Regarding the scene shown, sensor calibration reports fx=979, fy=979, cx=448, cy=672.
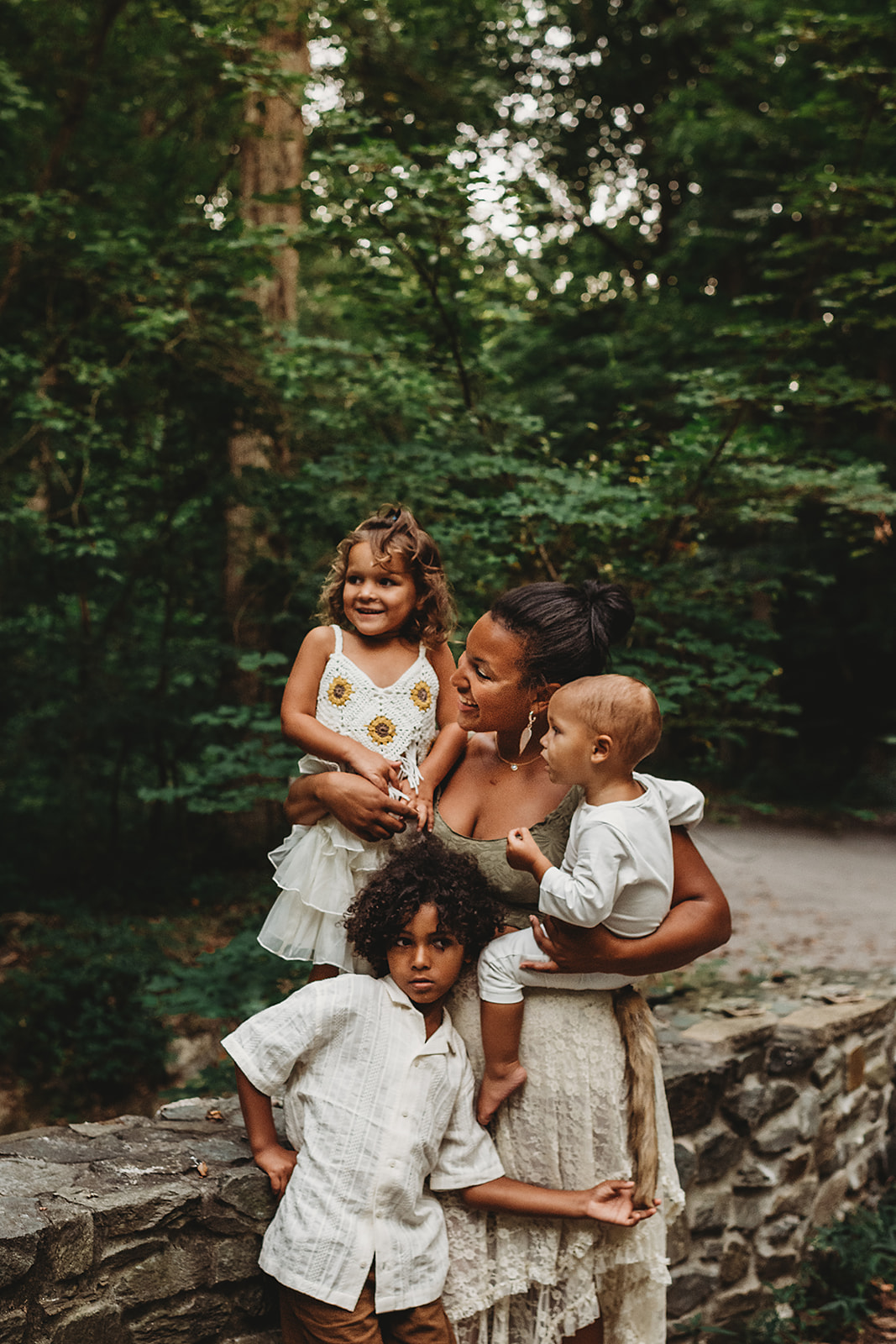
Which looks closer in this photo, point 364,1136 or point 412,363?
point 364,1136

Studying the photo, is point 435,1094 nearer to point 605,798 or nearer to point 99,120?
point 605,798

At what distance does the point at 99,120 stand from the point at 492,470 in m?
5.93

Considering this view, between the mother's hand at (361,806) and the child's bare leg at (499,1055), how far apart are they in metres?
0.35

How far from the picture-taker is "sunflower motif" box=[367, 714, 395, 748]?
191 centimetres

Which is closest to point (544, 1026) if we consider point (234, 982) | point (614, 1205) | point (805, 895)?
point (614, 1205)

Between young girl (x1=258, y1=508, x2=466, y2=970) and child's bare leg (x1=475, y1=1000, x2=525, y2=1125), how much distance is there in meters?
0.29

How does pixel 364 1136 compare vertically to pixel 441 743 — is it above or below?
below

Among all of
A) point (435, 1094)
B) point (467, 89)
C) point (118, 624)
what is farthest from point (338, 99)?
point (435, 1094)

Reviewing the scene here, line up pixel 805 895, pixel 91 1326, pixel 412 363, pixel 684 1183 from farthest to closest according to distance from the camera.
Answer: pixel 805 895 → pixel 412 363 → pixel 684 1183 → pixel 91 1326

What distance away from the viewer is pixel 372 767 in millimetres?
1800

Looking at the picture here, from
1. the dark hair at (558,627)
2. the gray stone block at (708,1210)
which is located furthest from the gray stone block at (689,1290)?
the dark hair at (558,627)

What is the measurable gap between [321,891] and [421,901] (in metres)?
0.30

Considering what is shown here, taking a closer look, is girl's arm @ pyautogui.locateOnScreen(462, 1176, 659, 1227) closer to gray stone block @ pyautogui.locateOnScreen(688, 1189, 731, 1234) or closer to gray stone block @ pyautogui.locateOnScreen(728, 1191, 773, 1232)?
gray stone block @ pyautogui.locateOnScreen(688, 1189, 731, 1234)

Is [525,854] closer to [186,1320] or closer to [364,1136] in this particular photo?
[364,1136]
